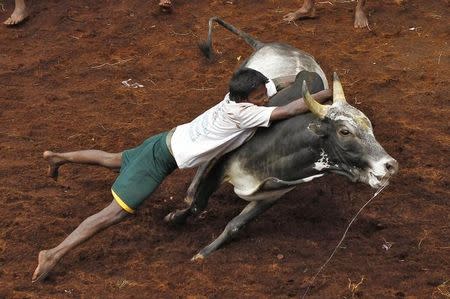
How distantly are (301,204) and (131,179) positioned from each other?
125 centimetres

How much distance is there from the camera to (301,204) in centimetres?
505

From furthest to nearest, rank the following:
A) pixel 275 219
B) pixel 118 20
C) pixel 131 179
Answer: pixel 118 20 → pixel 275 219 → pixel 131 179

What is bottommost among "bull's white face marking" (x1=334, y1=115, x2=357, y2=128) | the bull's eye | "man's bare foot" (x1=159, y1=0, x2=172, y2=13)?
"man's bare foot" (x1=159, y1=0, x2=172, y2=13)

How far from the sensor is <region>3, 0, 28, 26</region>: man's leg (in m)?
8.04

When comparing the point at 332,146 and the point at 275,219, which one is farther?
the point at 275,219

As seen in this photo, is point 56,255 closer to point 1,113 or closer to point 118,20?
point 1,113

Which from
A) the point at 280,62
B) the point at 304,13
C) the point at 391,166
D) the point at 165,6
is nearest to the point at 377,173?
the point at 391,166

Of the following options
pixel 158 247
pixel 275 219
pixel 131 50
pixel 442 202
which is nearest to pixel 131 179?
pixel 158 247

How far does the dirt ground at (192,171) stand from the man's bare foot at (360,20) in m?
0.09

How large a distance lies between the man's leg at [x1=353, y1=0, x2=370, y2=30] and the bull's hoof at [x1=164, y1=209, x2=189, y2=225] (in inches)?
146

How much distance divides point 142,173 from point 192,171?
1085 millimetres

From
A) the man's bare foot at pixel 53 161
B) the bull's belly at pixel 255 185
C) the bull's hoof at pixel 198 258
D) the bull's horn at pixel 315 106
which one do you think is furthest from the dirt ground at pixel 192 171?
the bull's horn at pixel 315 106

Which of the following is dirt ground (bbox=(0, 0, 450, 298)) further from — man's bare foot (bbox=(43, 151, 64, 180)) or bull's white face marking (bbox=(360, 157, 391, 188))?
bull's white face marking (bbox=(360, 157, 391, 188))

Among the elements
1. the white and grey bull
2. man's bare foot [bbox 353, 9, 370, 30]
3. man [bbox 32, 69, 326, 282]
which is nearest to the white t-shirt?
man [bbox 32, 69, 326, 282]
